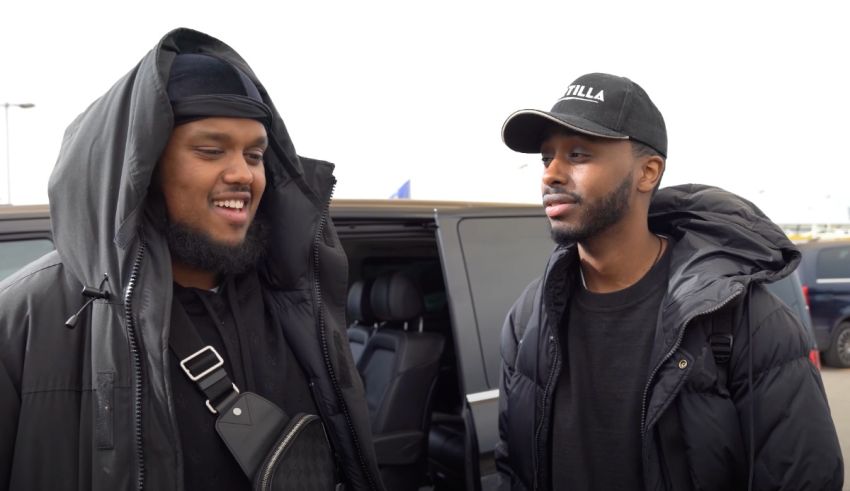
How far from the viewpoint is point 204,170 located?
5.04 ft

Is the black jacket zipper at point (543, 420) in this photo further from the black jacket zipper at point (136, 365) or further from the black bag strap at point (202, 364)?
the black jacket zipper at point (136, 365)

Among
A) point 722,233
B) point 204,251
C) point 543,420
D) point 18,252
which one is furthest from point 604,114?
point 18,252

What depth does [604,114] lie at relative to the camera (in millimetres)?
1788

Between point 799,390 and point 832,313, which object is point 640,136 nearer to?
point 799,390

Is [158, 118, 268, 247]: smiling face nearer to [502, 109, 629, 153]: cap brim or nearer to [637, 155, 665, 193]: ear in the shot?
[502, 109, 629, 153]: cap brim

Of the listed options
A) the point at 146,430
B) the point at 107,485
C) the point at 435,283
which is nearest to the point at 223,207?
the point at 146,430

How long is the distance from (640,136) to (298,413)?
1.26m

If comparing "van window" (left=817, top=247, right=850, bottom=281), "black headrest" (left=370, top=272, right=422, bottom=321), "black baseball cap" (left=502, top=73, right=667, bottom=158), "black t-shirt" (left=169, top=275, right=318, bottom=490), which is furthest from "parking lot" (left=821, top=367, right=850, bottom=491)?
"black t-shirt" (left=169, top=275, right=318, bottom=490)

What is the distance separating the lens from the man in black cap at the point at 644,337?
1.48m

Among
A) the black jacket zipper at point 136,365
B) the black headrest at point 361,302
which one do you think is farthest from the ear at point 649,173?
the black headrest at point 361,302

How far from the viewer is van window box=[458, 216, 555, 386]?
268cm

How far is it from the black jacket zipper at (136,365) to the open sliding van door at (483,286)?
1473mm

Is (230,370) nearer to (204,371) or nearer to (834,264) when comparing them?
(204,371)

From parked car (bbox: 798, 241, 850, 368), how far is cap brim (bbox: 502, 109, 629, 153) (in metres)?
8.21
